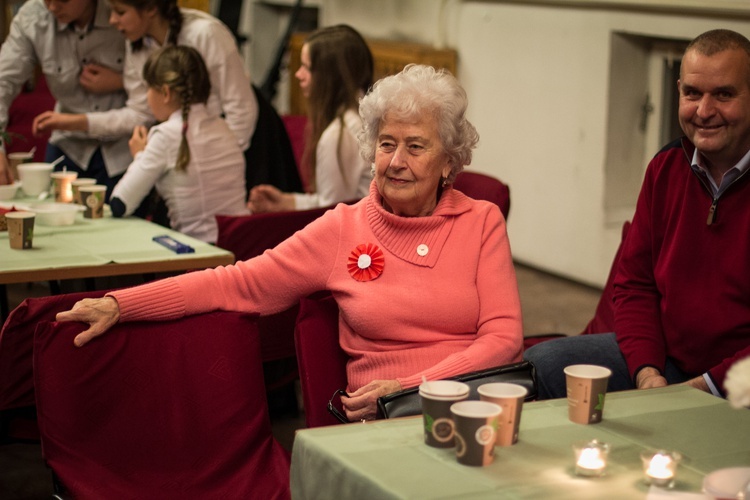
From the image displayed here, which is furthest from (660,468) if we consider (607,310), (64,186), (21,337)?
(64,186)

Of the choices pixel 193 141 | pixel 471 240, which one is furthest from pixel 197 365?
pixel 193 141

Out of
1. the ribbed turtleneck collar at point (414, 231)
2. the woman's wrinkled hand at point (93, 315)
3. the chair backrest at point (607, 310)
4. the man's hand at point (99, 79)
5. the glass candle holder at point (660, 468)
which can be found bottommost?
the chair backrest at point (607, 310)

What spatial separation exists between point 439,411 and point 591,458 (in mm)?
264

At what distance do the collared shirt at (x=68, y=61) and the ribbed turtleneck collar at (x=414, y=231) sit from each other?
7.91ft

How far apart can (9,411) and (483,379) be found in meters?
1.18

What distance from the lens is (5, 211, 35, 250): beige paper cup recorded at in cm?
338

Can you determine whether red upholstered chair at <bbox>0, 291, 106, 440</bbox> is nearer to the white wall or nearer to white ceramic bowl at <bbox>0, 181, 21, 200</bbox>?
white ceramic bowl at <bbox>0, 181, 21, 200</bbox>

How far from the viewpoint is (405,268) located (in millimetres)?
2639

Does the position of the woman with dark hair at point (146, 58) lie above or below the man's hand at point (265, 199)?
above

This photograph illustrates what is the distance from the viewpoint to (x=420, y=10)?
23.9 ft

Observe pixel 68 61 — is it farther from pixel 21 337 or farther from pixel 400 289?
pixel 400 289

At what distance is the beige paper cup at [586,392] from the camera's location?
201cm

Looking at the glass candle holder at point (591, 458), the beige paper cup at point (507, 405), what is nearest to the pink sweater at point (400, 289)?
the beige paper cup at point (507, 405)

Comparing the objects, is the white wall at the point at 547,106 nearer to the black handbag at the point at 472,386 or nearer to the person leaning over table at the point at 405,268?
the person leaning over table at the point at 405,268
